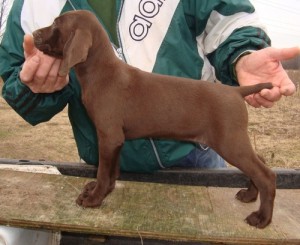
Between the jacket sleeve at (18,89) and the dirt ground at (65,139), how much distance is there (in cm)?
349

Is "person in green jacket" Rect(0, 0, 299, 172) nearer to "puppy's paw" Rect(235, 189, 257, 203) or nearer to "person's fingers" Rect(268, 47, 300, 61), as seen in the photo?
"person's fingers" Rect(268, 47, 300, 61)

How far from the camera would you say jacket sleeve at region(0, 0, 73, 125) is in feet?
8.91

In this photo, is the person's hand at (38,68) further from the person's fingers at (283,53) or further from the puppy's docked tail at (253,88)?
the person's fingers at (283,53)

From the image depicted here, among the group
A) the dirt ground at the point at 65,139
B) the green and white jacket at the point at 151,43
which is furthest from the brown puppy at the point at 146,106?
the dirt ground at the point at 65,139

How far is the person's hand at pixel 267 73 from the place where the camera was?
2.33m

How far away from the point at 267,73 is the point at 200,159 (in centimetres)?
106

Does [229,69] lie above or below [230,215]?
above

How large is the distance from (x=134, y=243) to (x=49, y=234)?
0.61 metres

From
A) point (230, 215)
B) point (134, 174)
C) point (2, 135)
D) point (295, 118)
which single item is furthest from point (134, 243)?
point (295, 118)

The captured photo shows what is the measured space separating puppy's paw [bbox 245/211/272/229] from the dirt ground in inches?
140

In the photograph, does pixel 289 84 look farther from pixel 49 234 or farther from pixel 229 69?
pixel 49 234

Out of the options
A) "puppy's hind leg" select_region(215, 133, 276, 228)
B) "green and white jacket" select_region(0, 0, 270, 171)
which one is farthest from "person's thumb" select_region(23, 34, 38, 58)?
"puppy's hind leg" select_region(215, 133, 276, 228)

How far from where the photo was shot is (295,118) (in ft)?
42.4

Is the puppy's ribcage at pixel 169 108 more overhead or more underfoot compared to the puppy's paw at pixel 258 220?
more overhead
